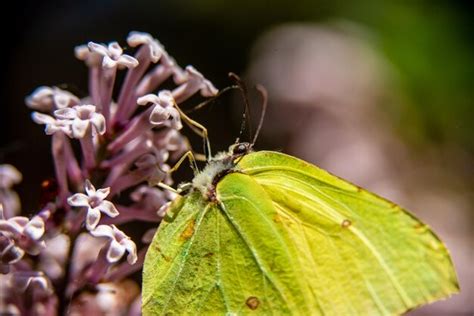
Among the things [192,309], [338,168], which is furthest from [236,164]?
[338,168]

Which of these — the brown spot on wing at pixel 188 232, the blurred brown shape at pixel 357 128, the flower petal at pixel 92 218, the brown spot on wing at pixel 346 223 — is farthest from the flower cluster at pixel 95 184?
the blurred brown shape at pixel 357 128

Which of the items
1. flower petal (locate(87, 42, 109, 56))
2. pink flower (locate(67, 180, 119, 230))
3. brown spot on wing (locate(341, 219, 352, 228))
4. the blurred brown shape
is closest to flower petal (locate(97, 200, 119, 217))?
pink flower (locate(67, 180, 119, 230))

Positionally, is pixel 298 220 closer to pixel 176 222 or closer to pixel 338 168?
pixel 176 222

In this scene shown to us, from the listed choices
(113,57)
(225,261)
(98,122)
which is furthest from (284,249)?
(113,57)

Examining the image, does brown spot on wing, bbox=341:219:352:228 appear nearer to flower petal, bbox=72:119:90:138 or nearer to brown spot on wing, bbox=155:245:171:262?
brown spot on wing, bbox=155:245:171:262

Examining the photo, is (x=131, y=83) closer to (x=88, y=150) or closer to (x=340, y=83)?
(x=88, y=150)

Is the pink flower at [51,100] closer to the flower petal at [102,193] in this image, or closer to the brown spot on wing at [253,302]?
the flower petal at [102,193]
